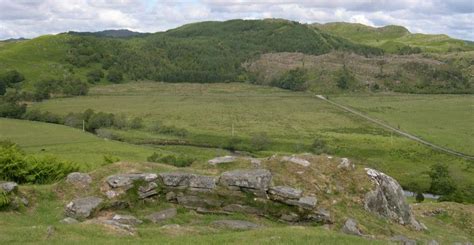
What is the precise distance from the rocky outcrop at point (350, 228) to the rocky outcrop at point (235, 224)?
659cm

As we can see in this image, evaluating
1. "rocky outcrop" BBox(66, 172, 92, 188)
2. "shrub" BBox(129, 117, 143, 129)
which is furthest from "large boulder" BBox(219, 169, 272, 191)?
"shrub" BBox(129, 117, 143, 129)

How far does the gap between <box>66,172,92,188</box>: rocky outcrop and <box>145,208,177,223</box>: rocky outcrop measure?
6425 millimetres

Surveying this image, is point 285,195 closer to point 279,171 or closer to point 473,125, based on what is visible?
point 279,171

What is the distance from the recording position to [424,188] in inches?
4082

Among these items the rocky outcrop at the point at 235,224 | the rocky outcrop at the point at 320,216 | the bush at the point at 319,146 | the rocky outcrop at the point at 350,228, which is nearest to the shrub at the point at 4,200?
the rocky outcrop at the point at 235,224

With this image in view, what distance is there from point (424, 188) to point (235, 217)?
251 ft

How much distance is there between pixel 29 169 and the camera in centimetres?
4791

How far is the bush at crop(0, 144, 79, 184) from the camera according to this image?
1832 inches

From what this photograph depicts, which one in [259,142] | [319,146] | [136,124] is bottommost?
[319,146]

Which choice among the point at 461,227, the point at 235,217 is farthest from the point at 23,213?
the point at 461,227

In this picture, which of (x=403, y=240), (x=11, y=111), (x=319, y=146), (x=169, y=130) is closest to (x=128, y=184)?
(x=403, y=240)

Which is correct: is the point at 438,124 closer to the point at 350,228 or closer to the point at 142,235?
the point at 350,228

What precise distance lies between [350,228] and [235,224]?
28.2 ft

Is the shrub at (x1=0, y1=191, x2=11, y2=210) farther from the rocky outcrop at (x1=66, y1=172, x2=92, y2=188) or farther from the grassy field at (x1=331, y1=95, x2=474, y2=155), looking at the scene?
the grassy field at (x1=331, y1=95, x2=474, y2=155)
